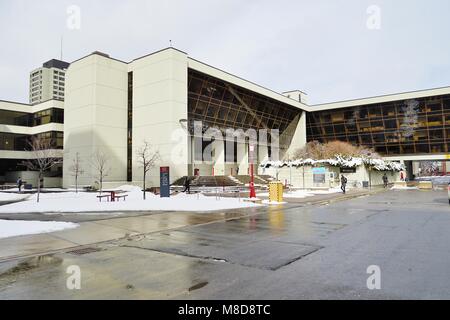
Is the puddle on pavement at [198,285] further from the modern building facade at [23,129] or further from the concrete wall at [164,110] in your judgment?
the modern building facade at [23,129]

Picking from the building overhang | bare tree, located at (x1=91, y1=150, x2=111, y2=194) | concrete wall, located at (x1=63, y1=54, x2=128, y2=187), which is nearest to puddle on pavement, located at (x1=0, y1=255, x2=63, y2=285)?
bare tree, located at (x1=91, y1=150, x2=111, y2=194)

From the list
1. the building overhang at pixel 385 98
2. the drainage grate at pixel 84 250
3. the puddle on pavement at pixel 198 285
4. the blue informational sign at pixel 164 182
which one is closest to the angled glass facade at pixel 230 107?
the building overhang at pixel 385 98

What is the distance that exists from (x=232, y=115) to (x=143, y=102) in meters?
15.8

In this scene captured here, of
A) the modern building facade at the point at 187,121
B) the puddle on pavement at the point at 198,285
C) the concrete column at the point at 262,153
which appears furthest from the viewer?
the concrete column at the point at 262,153

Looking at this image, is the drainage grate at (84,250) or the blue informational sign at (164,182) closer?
the drainage grate at (84,250)

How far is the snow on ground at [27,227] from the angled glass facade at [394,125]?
211ft

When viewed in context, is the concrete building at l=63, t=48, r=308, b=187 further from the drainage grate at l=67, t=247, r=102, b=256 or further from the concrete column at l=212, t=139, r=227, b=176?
the drainage grate at l=67, t=247, r=102, b=256

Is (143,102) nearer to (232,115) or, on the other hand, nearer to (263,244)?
(232,115)

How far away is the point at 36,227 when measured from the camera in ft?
→ 36.9

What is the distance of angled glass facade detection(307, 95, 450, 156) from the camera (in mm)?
59406

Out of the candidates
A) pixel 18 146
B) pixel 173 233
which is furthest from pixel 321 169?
pixel 18 146

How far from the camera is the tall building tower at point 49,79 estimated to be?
11900cm

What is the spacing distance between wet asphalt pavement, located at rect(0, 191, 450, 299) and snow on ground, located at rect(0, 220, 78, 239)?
3436 mm
